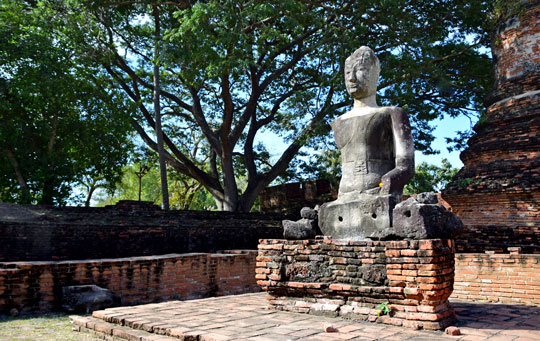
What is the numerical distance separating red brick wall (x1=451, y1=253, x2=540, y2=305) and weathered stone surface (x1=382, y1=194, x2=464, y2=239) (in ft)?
7.83

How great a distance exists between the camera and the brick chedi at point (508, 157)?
8.46 metres

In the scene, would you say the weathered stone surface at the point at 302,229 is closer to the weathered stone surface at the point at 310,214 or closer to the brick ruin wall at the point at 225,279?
the weathered stone surface at the point at 310,214

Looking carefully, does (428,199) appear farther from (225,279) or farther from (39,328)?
(225,279)

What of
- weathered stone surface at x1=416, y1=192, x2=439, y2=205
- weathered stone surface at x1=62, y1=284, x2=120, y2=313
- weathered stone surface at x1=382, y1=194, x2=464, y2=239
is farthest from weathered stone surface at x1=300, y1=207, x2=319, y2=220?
weathered stone surface at x1=62, y1=284, x2=120, y2=313

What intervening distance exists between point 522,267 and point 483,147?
4483 millimetres

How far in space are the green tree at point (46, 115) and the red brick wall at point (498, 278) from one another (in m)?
8.31

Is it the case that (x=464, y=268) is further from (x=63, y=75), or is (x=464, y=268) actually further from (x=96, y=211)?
(x=63, y=75)

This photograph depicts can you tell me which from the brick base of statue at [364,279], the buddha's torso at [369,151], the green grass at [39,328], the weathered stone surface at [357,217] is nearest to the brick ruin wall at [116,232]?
the green grass at [39,328]

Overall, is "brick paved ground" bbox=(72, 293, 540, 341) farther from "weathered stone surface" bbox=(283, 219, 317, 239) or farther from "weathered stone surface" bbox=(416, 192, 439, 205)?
"weathered stone surface" bbox=(416, 192, 439, 205)

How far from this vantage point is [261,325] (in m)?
3.94

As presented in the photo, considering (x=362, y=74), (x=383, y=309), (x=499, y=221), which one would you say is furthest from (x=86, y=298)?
(x=499, y=221)

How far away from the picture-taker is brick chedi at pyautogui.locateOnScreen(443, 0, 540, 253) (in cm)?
846

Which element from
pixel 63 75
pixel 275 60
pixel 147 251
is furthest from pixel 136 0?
pixel 147 251

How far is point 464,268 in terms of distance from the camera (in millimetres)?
6566
